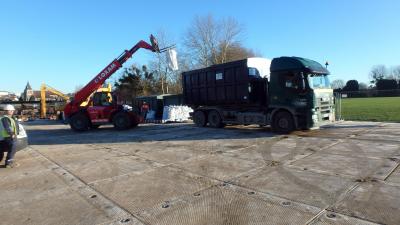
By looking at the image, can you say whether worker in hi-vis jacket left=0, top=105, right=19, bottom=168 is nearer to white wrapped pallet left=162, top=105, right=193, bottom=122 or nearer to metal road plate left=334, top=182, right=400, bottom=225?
metal road plate left=334, top=182, right=400, bottom=225

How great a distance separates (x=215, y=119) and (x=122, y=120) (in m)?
5.13

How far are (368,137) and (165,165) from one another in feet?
22.4

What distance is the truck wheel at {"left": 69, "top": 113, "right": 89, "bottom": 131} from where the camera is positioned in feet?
59.4

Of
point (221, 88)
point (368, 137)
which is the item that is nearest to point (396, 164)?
point (368, 137)

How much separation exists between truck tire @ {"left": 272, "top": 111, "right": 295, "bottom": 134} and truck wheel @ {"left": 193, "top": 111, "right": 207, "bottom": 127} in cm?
430

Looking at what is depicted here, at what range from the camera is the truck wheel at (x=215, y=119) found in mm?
15555

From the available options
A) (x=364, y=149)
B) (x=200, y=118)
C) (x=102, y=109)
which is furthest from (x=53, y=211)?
(x=102, y=109)

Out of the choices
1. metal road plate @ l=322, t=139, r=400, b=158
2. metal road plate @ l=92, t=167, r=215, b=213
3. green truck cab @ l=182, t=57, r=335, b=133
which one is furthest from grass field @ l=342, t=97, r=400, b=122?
metal road plate @ l=92, t=167, r=215, b=213

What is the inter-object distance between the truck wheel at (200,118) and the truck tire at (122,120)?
364 centimetres

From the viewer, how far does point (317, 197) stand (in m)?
4.81

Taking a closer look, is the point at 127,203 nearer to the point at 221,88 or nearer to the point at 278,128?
the point at 278,128

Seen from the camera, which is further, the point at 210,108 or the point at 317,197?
the point at 210,108

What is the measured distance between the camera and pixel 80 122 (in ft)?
59.4

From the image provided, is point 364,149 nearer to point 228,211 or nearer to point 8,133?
point 228,211
